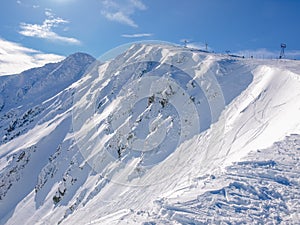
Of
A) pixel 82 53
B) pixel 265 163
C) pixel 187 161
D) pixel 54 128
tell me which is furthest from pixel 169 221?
pixel 82 53

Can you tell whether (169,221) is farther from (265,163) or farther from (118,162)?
(118,162)

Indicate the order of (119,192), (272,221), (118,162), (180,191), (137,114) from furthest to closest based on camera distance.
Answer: (137,114) → (118,162) → (119,192) → (180,191) → (272,221)

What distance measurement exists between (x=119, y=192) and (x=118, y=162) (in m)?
7.24

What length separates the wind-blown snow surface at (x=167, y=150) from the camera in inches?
380

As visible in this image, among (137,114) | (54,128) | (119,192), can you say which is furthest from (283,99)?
(54,128)

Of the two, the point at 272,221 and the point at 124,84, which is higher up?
the point at 124,84

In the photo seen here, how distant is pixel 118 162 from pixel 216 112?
13607mm

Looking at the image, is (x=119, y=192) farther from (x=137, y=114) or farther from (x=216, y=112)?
(x=137, y=114)

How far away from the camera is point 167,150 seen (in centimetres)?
2792

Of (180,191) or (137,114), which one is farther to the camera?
(137,114)

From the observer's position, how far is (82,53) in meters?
157

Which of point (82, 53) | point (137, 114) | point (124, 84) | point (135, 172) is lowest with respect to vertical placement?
point (135, 172)

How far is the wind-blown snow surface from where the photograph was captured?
9.65 meters

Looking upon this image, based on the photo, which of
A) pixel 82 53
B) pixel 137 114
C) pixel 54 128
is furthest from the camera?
pixel 82 53
